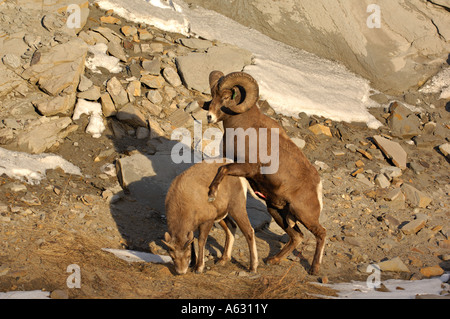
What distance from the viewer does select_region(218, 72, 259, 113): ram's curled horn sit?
28.9 feet

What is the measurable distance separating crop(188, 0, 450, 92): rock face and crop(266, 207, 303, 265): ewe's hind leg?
8.07 meters

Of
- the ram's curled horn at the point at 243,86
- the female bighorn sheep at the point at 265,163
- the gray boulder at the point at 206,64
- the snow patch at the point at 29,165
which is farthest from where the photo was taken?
the gray boulder at the point at 206,64

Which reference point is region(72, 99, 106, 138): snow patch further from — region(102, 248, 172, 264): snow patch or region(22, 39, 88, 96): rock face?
region(102, 248, 172, 264): snow patch

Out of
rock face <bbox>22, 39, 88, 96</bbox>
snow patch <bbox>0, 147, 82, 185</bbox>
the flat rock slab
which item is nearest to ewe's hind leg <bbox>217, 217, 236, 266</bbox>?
snow patch <bbox>0, 147, 82, 185</bbox>

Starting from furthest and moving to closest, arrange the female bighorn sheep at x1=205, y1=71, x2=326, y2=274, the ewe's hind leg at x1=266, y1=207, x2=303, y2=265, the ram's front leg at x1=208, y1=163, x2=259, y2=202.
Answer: the ewe's hind leg at x1=266, y1=207, x2=303, y2=265, the female bighorn sheep at x1=205, y1=71, x2=326, y2=274, the ram's front leg at x1=208, y1=163, x2=259, y2=202

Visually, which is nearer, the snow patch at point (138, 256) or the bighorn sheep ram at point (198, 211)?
the bighorn sheep ram at point (198, 211)

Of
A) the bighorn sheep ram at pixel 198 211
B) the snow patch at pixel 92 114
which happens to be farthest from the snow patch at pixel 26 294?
the snow patch at pixel 92 114

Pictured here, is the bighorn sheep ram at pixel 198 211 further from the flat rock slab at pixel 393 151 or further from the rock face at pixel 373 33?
the rock face at pixel 373 33

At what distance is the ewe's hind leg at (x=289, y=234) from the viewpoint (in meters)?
9.45

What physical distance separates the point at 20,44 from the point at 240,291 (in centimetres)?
830

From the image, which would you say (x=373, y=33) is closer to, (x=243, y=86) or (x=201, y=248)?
(x=243, y=86)

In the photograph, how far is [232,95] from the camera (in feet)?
29.9

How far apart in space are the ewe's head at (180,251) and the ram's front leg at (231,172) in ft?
2.46

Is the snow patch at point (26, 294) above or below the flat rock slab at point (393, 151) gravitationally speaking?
above
